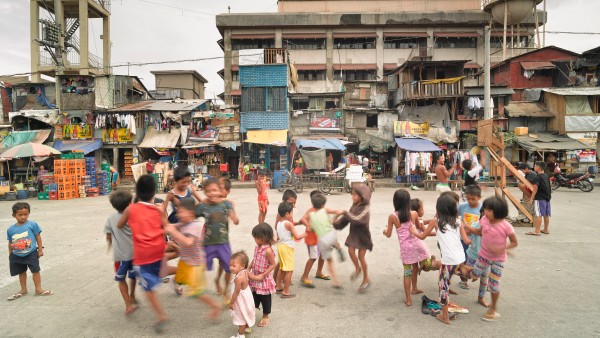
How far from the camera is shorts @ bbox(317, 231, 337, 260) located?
4.68m

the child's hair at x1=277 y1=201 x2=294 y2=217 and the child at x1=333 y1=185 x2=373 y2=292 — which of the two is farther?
the child at x1=333 y1=185 x2=373 y2=292

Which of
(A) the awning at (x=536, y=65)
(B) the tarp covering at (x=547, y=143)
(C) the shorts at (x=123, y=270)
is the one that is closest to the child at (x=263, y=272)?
(C) the shorts at (x=123, y=270)

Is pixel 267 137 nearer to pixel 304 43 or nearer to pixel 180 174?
pixel 304 43

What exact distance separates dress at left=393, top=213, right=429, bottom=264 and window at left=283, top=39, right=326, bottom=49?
105 ft

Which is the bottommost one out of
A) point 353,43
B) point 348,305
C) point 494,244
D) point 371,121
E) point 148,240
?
point 348,305

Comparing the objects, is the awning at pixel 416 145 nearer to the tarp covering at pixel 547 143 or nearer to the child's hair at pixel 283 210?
the tarp covering at pixel 547 143

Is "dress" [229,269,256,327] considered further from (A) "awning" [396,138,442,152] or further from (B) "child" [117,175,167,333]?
(A) "awning" [396,138,442,152]

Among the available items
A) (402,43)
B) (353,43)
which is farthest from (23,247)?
(402,43)

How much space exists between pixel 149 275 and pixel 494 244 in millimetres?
3808

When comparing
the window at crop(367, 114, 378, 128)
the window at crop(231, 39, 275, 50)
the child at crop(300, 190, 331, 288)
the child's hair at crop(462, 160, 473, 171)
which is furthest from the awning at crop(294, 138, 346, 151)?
the child at crop(300, 190, 331, 288)

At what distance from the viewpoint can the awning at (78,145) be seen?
23234 millimetres

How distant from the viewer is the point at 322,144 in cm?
2230

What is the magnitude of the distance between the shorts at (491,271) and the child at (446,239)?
324mm

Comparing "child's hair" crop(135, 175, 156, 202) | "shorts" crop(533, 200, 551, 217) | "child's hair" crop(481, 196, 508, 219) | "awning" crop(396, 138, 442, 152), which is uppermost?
"awning" crop(396, 138, 442, 152)
